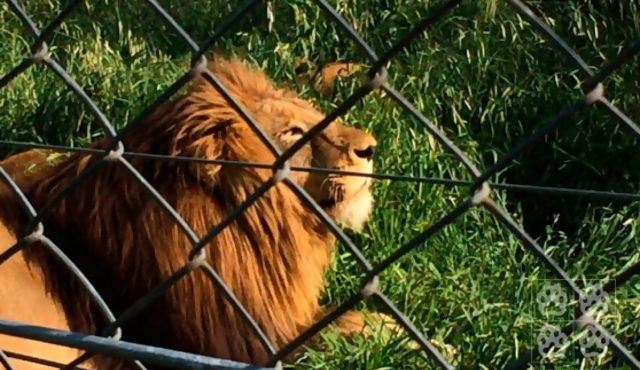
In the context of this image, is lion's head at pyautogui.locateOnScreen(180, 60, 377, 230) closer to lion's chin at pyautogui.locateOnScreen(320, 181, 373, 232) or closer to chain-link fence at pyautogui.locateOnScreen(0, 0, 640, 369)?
lion's chin at pyautogui.locateOnScreen(320, 181, 373, 232)

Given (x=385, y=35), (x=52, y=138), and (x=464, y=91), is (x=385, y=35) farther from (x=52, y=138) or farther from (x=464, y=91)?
(x=52, y=138)

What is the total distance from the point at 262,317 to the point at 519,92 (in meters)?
1.64

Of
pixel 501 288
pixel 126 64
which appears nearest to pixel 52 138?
pixel 126 64

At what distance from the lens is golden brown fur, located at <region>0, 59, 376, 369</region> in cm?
253

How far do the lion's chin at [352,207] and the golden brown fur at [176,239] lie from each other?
58 millimetres

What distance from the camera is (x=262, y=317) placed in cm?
273
